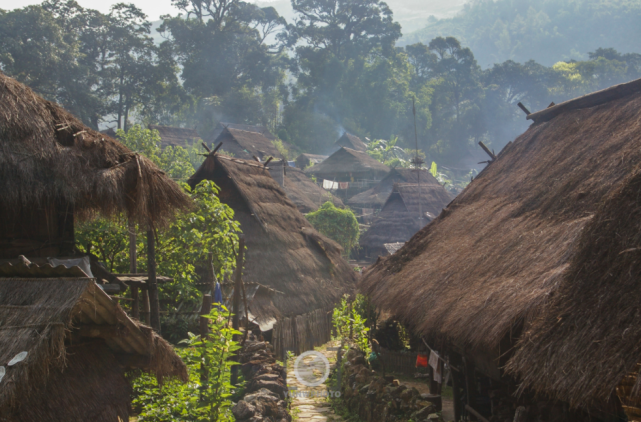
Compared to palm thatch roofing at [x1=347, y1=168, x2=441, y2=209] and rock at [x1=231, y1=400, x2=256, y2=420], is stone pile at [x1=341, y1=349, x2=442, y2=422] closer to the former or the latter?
rock at [x1=231, y1=400, x2=256, y2=420]

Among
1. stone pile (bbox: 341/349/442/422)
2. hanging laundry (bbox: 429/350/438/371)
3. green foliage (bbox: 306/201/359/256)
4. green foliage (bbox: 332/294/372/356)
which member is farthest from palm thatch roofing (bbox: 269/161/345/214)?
hanging laundry (bbox: 429/350/438/371)

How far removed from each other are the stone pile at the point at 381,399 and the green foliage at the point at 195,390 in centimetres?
280

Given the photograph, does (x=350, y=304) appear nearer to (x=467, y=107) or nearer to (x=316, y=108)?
(x=316, y=108)

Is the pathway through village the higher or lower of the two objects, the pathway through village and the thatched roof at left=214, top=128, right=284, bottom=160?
the lower

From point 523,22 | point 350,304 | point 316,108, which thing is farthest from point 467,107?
point 523,22

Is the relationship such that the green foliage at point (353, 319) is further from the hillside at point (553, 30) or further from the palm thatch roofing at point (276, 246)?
the hillside at point (553, 30)

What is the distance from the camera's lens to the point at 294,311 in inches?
497

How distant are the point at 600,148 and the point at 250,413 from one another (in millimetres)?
5718

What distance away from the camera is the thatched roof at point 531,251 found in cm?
357

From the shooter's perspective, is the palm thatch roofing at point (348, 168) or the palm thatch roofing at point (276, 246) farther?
the palm thatch roofing at point (348, 168)

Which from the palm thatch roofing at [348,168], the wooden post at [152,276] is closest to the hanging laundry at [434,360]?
the wooden post at [152,276]

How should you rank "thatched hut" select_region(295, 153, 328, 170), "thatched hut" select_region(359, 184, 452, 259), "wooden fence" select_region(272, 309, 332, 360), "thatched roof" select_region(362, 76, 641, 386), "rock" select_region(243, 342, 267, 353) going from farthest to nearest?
1. "thatched hut" select_region(295, 153, 328, 170)
2. "thatched hut" select_region(359, 184, 452, 259)
3. "wooden fence" select_region(272, 309, 332, 360)
4. "rock" select_region(243, 342, 267, 353)
5. "thatched roof" select_region(362, 76, 641, 386)

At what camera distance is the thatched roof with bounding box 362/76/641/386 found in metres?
3.57

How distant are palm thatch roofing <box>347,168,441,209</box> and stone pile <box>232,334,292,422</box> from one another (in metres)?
21.3
